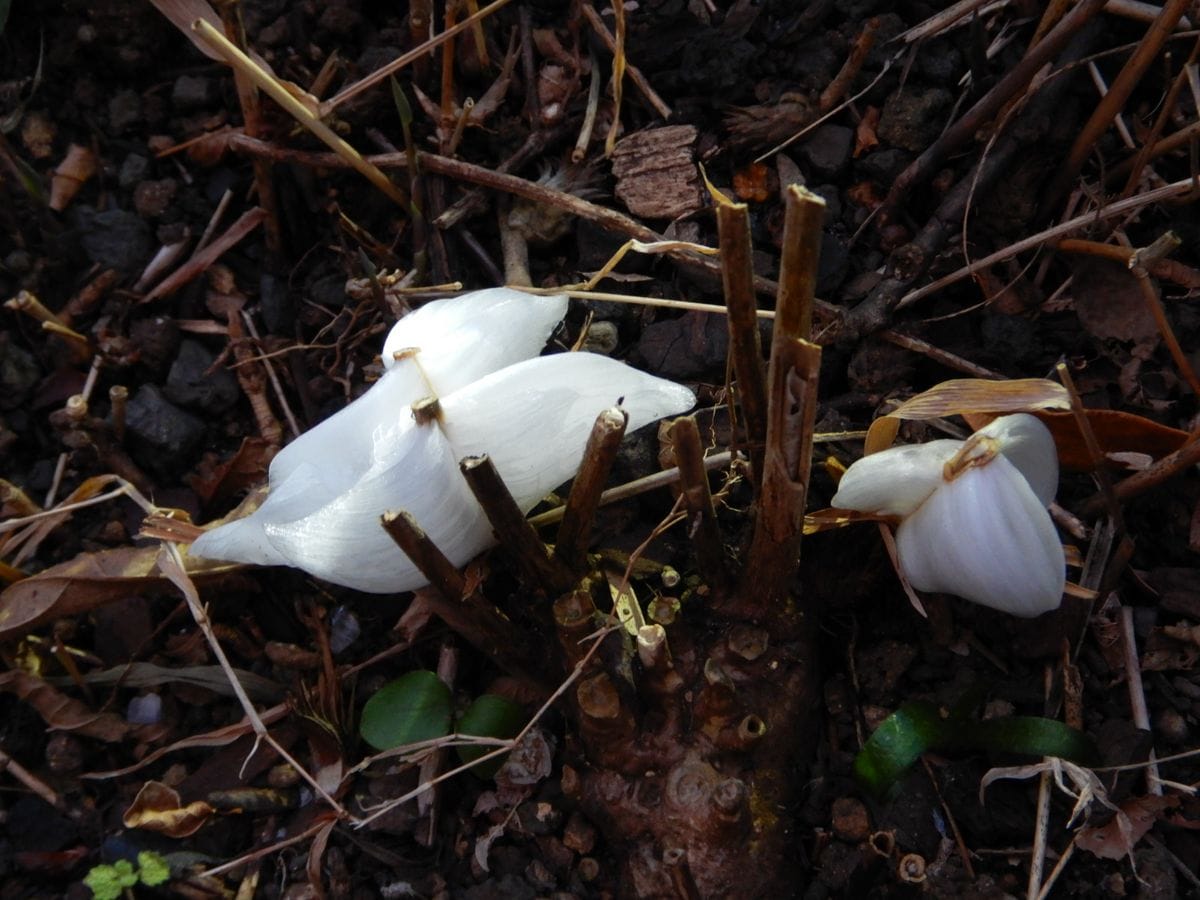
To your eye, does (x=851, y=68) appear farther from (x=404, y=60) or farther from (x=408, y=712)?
(x=408, y=712)

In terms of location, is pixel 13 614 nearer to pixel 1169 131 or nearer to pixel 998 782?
pixel 998 782

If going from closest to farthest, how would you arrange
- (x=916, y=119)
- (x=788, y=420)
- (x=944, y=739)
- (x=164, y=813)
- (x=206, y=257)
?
1. (x=788, y=420)
2. (x=944, y=739)
3. (x=164, y=813)
4. (x=916, y=119)
5. (x=206, y=257)

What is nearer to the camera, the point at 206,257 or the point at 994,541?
the point at 994,541

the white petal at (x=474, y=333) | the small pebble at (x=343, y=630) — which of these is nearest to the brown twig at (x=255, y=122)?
the white petal at (x=474, y=333)

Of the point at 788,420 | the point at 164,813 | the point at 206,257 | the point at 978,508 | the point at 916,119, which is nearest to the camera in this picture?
the point at 788,420

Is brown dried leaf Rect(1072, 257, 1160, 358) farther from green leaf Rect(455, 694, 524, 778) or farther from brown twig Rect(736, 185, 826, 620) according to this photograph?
green leaf Rect(455, 694, 524, 778)

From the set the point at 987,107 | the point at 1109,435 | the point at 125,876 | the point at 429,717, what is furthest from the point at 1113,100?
the point at 125,876

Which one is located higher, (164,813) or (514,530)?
(514,530)

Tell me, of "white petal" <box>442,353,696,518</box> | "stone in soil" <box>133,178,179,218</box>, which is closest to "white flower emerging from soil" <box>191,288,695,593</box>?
"white petal" <box>442,353,696,518</box>
